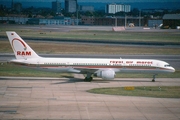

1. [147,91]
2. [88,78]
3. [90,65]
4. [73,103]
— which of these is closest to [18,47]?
[90,65]

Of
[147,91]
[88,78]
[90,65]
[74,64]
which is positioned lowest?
[147,91]

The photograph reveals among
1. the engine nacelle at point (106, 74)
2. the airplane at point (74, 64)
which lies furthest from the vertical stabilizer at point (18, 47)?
the engine nacelle at point (106, 74)

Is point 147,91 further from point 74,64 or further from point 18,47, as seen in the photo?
point 18,47

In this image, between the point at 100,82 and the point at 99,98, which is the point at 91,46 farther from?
the point at 99,98

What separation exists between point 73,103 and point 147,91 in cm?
1114

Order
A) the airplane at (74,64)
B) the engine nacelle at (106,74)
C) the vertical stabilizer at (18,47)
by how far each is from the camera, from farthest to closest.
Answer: the vertical stabilizer at (18,47) → the airplane at (74,64) → the engine nacelle at (106,74)

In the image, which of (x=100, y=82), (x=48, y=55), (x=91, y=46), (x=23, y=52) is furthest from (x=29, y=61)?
(x=91, y=46)

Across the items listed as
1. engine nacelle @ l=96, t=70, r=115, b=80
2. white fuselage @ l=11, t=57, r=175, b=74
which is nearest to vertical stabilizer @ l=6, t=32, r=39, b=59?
white fuselage @ l=11, t=57, r=175, b=74

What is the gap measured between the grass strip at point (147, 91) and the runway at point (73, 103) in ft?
5.61

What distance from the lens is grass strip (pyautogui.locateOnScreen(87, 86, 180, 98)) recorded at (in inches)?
1777

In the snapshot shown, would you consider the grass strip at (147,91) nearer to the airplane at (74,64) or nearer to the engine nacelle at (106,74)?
the engine nacelle at (106,74)

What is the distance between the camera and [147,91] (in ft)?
155

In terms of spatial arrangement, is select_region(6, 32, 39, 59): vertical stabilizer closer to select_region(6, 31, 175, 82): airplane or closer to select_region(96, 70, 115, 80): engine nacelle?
select_region(6, 31, 175, 82): airplane

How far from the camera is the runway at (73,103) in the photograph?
3512cm
